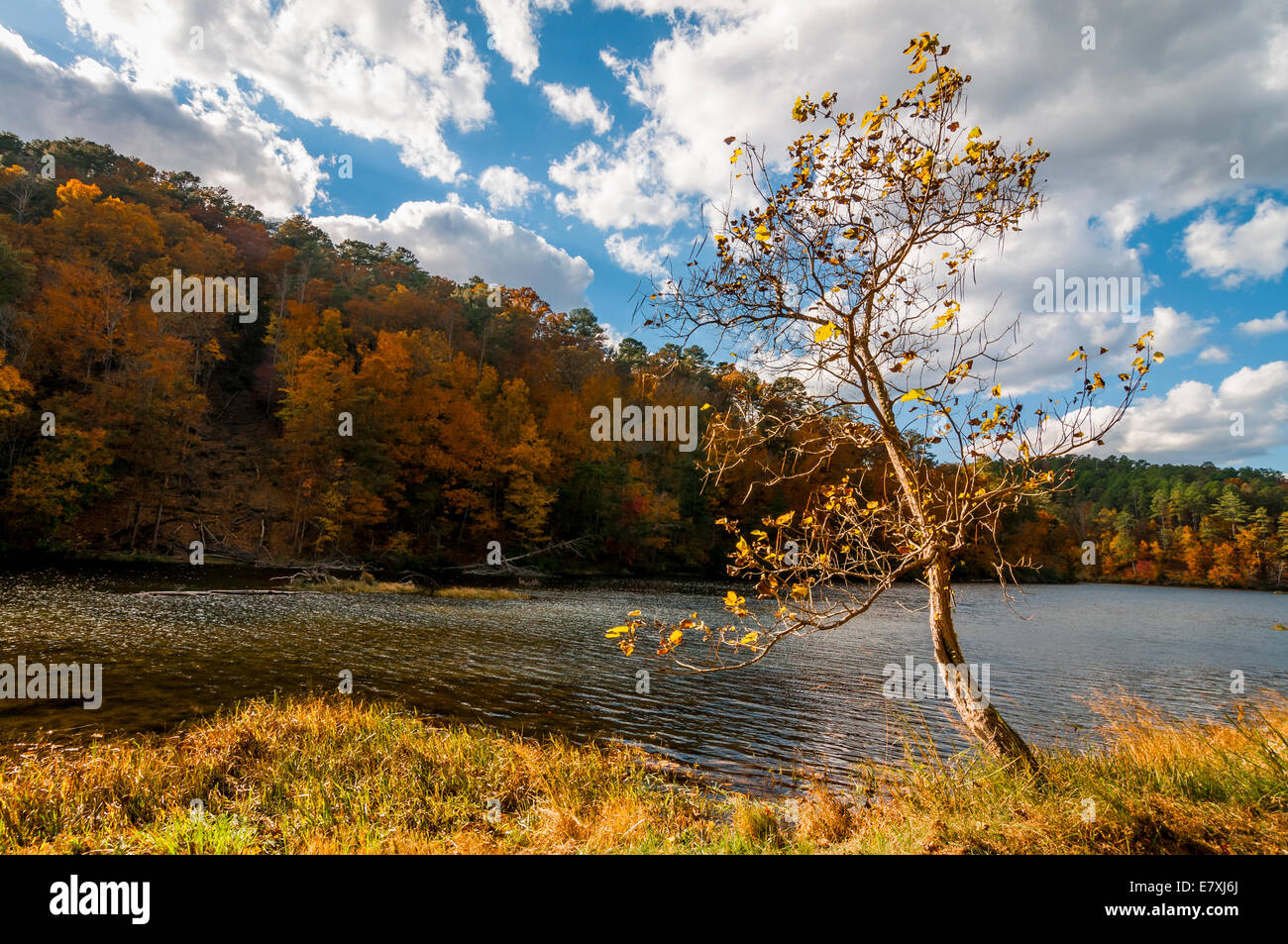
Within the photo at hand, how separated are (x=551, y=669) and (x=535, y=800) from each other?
347 inches

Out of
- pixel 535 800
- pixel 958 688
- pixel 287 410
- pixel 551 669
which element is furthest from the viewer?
pixel 287 410

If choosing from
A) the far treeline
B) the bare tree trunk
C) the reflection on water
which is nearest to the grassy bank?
the bare tree trunk

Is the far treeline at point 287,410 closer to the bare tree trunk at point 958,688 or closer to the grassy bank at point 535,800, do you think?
the grassy bank at point 535,800

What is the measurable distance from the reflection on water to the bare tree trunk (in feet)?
8.02

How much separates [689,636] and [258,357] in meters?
52.1

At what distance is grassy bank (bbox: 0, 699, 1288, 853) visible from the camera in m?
4.01

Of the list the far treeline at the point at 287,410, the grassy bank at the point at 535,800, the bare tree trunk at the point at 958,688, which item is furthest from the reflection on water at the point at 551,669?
the far treeline at the point at 287,410

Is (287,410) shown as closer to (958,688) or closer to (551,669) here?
(551,669)

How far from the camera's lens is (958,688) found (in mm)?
5250

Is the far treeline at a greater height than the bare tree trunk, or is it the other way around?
the far treeline

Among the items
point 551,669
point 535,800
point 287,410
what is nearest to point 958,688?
point 535,800

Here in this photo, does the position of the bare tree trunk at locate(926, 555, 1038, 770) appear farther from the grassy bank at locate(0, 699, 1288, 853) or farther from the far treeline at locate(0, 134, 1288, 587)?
the far treeline at locate(0, 134, 1288, 587)

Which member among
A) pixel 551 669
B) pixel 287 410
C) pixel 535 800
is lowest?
pixel 551 669

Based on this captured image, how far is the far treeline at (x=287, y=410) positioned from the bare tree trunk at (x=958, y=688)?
1266cm
